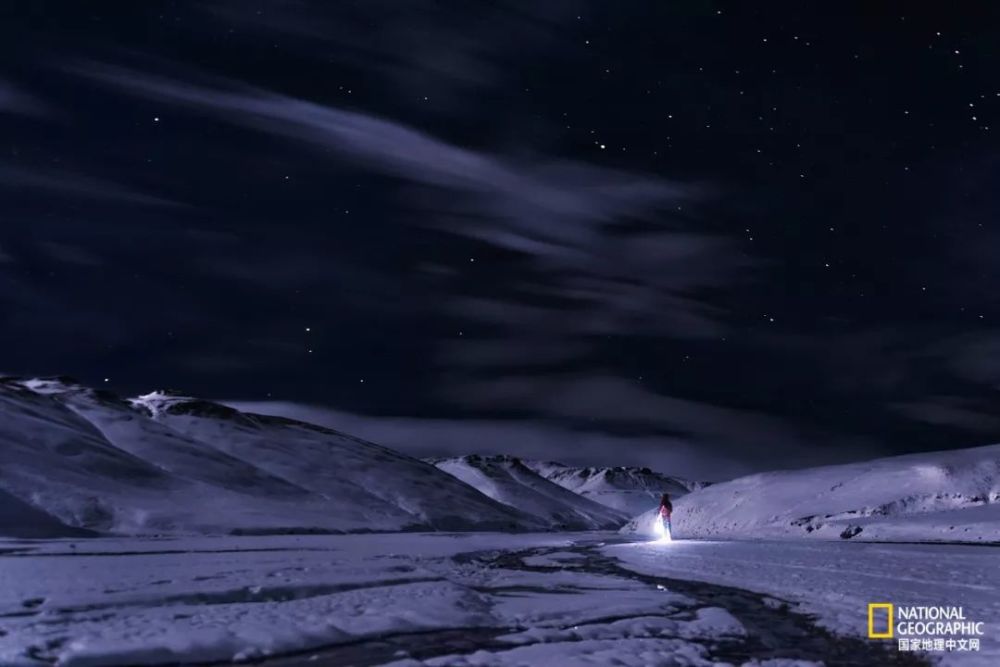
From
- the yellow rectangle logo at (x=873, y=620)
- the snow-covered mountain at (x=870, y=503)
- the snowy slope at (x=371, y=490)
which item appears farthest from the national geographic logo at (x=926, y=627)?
the snowy slope at (x=371, y=490)

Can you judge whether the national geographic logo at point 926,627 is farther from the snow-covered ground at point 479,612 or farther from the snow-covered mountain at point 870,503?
the snow-covered mountain at point 870,503

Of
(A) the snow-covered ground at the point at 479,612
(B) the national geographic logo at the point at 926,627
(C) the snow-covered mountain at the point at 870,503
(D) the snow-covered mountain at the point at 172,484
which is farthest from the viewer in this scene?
(D) the snow-covered mountain at the point at 172,484

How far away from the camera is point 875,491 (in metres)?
Result: 52.6

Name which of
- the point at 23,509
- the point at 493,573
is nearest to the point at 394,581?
the point at 493,573

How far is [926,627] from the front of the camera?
38.1ft

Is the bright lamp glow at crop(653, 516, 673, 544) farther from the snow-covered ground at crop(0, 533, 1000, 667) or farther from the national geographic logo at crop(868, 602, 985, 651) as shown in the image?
the national geographic logo at crop(868, 602, 985, 651)

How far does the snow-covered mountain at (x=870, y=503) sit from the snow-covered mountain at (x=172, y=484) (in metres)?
62.2

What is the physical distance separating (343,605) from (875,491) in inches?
1856

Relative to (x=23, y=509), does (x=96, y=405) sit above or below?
above

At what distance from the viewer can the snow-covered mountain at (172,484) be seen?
9106 cm

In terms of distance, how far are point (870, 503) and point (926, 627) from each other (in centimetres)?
4302

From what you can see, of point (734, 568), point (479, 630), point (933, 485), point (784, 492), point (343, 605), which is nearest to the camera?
point (479, 630)

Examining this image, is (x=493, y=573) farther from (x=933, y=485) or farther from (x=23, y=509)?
(x=23, y=509)

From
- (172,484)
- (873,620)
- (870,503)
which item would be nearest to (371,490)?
(172,484)
